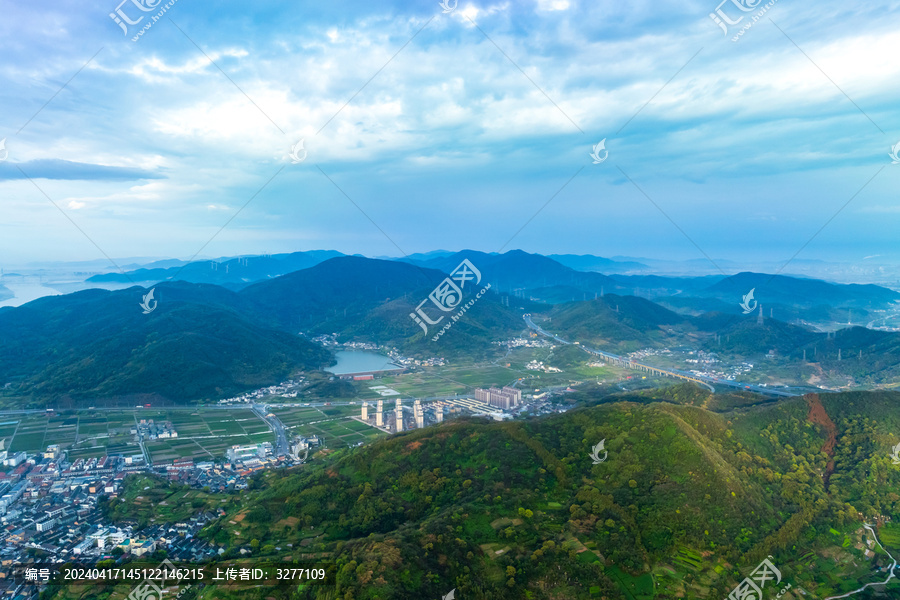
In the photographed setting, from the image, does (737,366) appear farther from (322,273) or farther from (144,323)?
(322,273)

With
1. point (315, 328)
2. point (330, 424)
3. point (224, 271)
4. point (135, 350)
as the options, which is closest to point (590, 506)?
point (330, 424)

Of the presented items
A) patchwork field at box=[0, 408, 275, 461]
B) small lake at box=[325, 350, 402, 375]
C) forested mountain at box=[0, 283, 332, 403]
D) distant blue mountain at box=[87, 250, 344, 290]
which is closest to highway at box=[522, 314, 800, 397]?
small lake at box=[325, 350, 402, 375]

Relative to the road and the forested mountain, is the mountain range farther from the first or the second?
the road

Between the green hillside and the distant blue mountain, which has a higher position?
the distant blue mountain

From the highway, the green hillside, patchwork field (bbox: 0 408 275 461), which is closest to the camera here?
the green hillside

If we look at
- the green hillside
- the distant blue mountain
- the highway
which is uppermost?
the distant blue mountain

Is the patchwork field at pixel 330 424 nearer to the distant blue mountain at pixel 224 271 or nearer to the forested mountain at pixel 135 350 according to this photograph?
the forested mountain at pixel 135 350

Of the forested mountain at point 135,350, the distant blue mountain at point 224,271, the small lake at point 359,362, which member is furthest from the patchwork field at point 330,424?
the distant blue mountain at point 224,271

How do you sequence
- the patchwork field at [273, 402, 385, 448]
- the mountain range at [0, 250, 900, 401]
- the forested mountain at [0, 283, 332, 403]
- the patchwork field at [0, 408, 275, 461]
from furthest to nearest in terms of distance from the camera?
the mountain range at [0, 250, 900, 401]
the forested mountain at [0, 283, 332, 403]
the patchwork field at [273, 402, 385, 448]
the patchwork field at [0, 408, 275, 461]
